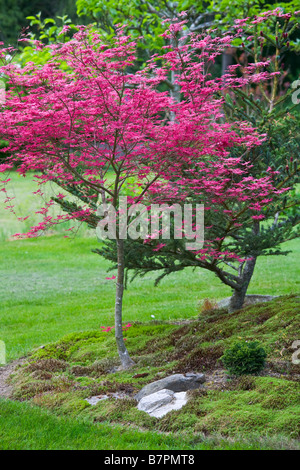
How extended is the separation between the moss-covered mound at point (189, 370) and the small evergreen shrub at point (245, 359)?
0.11 m

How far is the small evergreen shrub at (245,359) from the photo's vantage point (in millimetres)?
4633

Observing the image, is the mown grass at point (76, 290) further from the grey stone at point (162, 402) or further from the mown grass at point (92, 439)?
the mown grass at point (92, 439)

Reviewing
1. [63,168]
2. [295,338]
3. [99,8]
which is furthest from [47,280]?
[295,338]

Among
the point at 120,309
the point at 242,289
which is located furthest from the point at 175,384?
the point at 242,289

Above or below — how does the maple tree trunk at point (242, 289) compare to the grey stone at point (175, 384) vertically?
above

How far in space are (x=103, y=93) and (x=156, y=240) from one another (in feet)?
6.53

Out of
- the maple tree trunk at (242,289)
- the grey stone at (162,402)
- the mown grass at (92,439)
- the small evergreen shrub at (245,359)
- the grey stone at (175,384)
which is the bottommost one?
the mown grass at (92,439)

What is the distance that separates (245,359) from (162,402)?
2.67ft

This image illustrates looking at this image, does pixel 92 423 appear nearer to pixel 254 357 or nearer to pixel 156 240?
pixel 254 357

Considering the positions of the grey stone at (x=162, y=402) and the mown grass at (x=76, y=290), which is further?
the mown grass at (x=76, y=290)

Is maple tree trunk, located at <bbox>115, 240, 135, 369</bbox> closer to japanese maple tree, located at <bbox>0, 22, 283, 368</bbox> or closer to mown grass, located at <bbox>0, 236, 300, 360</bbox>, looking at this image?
japanese maple tree, located at <bbox>0, 22, 283, 368</bbox>

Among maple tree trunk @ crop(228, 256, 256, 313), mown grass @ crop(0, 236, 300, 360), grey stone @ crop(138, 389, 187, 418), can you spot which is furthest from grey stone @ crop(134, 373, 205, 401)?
mown grass @ crop(0, 236, 300, 360)

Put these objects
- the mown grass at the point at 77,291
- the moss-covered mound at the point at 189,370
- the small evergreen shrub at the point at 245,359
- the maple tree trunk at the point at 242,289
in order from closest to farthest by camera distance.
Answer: the moss-covered mound at the point at 189,370 < the small evergreen shrub at the point at 245,359 < the maple tree trunk at the point at 242,289 < the mown grass at the point at 77,291

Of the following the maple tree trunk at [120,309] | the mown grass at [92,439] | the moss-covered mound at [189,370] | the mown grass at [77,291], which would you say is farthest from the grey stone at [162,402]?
the mown grass at [77,291]
